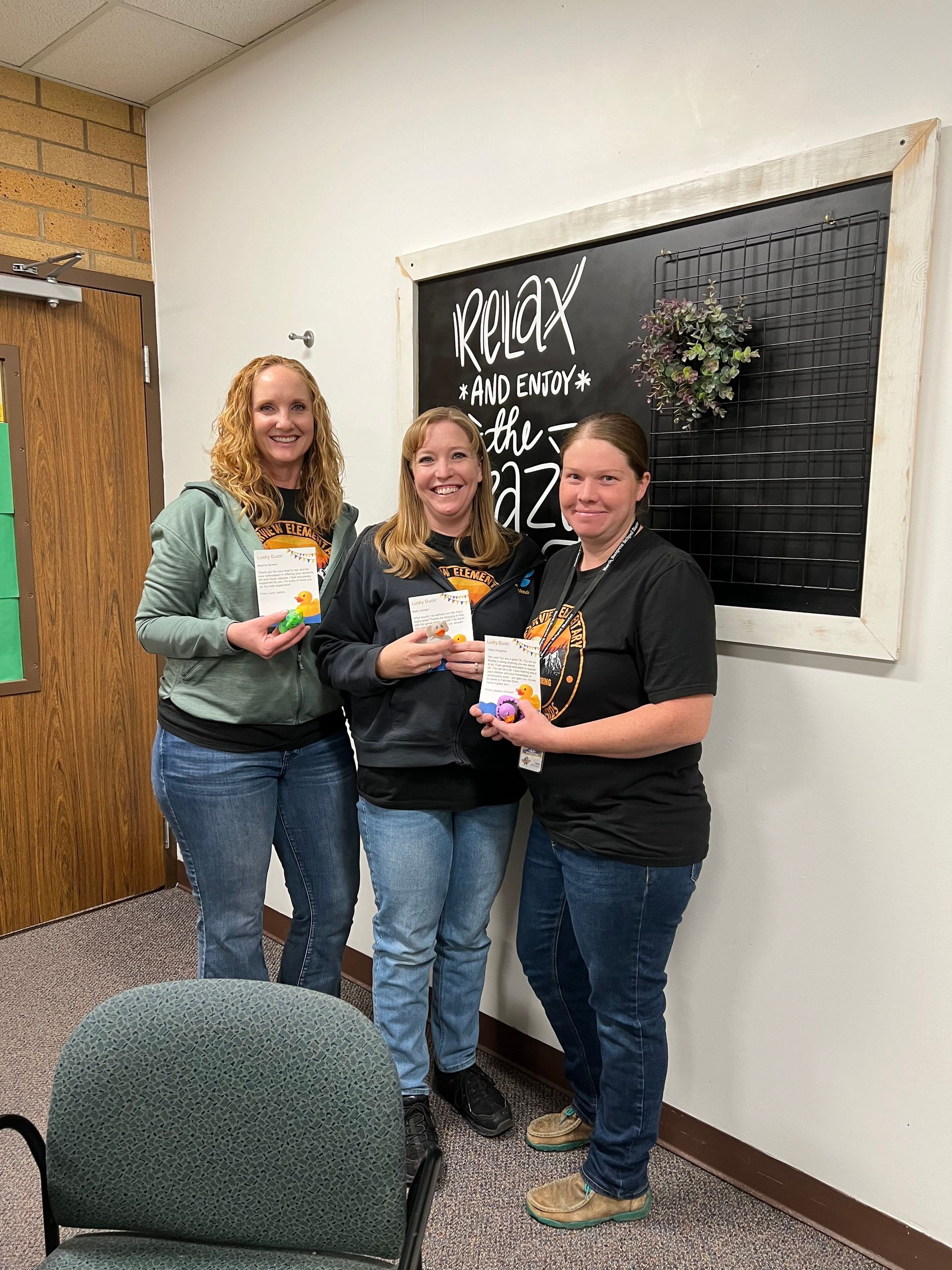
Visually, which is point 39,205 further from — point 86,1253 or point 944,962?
point 944,962

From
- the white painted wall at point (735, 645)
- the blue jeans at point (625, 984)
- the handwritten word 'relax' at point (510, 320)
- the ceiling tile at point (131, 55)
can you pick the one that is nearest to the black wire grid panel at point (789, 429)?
the white painted wall at point (735, 645)

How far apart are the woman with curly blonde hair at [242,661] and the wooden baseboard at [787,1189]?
2.68 ft

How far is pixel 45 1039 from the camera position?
2.52 meters

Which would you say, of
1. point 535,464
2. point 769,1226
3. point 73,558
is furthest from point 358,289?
point 769,1226

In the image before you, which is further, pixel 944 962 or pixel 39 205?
pixel 39 205

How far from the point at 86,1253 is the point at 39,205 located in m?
3.02

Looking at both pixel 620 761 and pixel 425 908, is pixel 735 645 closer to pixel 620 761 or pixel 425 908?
pixel 620 761

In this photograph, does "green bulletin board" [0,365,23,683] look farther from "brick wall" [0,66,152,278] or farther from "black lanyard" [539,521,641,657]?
"black lanyard" [539,521,641,657]

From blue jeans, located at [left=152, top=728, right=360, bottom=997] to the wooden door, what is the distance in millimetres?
1318

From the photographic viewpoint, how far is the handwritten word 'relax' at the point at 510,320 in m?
2.07

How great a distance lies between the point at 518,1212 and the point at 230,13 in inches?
123

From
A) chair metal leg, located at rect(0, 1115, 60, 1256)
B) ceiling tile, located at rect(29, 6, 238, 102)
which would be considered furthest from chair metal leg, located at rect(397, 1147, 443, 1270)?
ceiling tile, located at rect(29, 6, 238, 102)

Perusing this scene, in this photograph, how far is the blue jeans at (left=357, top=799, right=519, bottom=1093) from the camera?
1.96 m

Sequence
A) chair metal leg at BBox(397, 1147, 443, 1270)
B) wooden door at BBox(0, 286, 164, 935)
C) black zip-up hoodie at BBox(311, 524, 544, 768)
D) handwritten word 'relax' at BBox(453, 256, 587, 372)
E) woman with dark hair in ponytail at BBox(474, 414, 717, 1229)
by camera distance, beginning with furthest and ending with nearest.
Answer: wooden door at BBox(0, 286, 164, 935), handwritten word 'relax' at BBox(453, 256, 587, 372), black zip-up hoodie at BBox(311, 524, 544, 768), woman with dark hair in ponytail at BBox(474, 414, 717, 1229), chair metal leg at BBox(397, 1147, 443, 1270)
